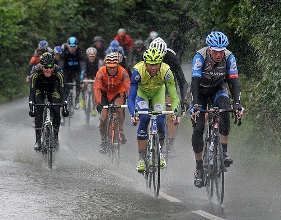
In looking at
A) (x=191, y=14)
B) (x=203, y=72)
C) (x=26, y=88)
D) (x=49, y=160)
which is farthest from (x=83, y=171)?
(x=26, y=88)

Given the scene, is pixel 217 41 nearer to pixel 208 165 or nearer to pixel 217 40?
pixel 217 40

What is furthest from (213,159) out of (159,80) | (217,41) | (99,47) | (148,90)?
(99,47)

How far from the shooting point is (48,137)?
1470 centimetres

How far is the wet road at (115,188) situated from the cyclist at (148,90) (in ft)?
2.50

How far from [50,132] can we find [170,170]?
2.16m

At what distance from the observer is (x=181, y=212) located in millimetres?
10836

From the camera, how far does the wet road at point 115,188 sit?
10.8 metres

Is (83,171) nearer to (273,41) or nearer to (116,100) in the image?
(116,100)

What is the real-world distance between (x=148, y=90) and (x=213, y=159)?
201cm

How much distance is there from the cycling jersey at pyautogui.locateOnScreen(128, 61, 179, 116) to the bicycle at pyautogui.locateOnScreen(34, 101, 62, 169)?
2180 millimetres

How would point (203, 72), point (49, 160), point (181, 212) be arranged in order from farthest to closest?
point (49, 160) < point (203, 72) < point (181, 212)

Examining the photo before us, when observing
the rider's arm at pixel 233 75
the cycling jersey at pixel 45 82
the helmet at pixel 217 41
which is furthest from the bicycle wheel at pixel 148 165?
the cycling jersey at pixel 45 82

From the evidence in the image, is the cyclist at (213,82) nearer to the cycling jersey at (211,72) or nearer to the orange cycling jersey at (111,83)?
the cycling jersey at (211,72)

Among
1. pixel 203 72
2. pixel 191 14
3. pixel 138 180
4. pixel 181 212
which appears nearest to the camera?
pixel 181 212
